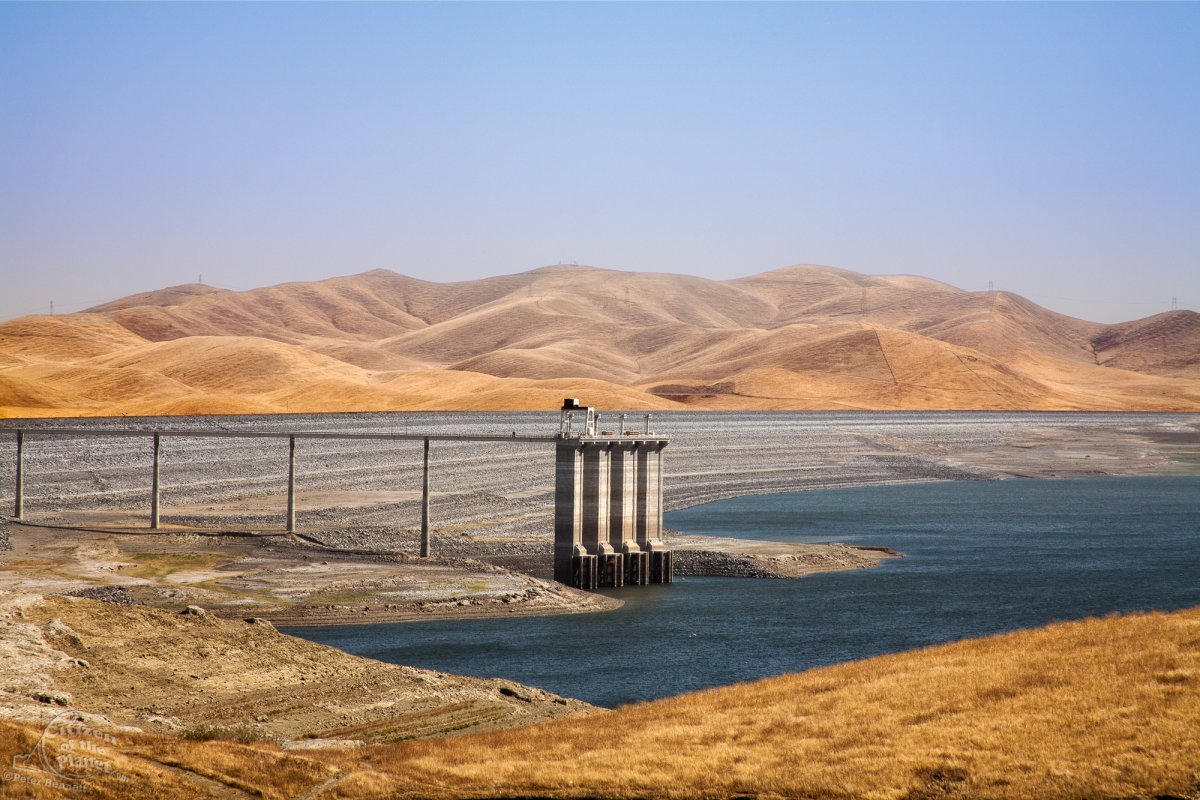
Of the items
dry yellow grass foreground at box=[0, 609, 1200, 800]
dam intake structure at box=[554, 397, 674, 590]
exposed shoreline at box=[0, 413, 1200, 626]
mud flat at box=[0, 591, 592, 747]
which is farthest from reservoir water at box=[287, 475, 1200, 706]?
dry yellow grass foreground at box=[0, 609, 1200, 800]

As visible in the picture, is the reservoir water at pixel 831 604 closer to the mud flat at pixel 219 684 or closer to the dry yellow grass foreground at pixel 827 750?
the mud flat at pixel 219 684

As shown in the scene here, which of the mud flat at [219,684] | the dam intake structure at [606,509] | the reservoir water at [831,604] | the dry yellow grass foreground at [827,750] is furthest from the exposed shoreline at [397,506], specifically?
the dry yellow grass foreground at [827,750]

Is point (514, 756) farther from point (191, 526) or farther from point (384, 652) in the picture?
point (191, 526)

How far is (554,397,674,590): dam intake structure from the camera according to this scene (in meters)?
51.4

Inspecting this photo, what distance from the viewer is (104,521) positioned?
63.2m

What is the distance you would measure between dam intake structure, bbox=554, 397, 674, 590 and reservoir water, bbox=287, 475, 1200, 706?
50.5 inches

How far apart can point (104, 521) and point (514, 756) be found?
46.2 m

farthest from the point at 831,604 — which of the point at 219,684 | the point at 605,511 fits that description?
the point at 219,684

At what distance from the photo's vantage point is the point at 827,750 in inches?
860

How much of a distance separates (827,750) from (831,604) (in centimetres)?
2607

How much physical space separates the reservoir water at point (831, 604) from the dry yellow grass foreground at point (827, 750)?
820 centimetres

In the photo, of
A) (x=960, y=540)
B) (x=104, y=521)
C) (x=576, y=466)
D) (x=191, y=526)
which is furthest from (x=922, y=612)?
(x=104, y=521)

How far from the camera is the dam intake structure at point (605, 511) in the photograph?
51.4m

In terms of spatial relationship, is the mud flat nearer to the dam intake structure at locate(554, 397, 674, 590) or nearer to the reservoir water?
the reservoir water
